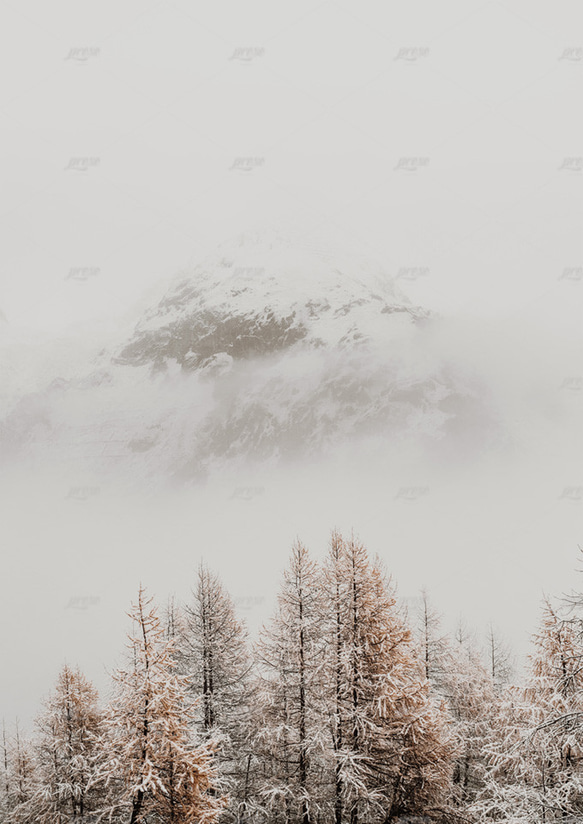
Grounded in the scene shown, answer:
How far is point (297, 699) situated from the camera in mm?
14977

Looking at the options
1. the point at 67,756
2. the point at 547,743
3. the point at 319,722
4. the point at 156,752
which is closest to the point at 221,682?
the point at 319,722

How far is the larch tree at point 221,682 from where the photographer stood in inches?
668

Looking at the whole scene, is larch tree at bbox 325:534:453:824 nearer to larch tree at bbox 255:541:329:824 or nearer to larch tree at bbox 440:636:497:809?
larch tree at bbox 255:541:329:824

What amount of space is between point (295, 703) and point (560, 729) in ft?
35.0

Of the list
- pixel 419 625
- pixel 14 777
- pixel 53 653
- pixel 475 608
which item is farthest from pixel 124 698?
pixel 475 608

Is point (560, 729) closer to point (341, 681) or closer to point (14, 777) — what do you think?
point (341, 681)

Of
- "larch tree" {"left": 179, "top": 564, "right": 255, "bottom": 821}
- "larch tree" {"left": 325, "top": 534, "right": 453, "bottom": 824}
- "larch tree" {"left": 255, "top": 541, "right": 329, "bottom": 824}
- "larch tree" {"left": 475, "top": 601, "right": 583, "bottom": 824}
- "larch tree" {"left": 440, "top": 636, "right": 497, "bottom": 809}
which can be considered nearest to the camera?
"larch tree" {"left": 475, "top": 601, "right": 583, "bottom": 824}

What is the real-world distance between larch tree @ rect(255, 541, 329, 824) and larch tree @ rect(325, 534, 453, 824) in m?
0.68

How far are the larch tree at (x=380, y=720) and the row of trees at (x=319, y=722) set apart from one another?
50 millimetres

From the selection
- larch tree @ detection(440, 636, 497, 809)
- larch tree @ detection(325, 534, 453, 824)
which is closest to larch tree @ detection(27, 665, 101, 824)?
larch tree @ detection(325, 534, 453, 824)

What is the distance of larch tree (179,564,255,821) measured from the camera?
1697 centimetres

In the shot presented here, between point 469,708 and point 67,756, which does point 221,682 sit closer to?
point 67,756

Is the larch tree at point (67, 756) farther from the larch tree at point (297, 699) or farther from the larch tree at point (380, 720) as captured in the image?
the larch tree at point (380, 720)

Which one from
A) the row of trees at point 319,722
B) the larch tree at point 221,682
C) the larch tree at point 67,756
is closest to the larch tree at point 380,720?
the row of trees at point 319,722
